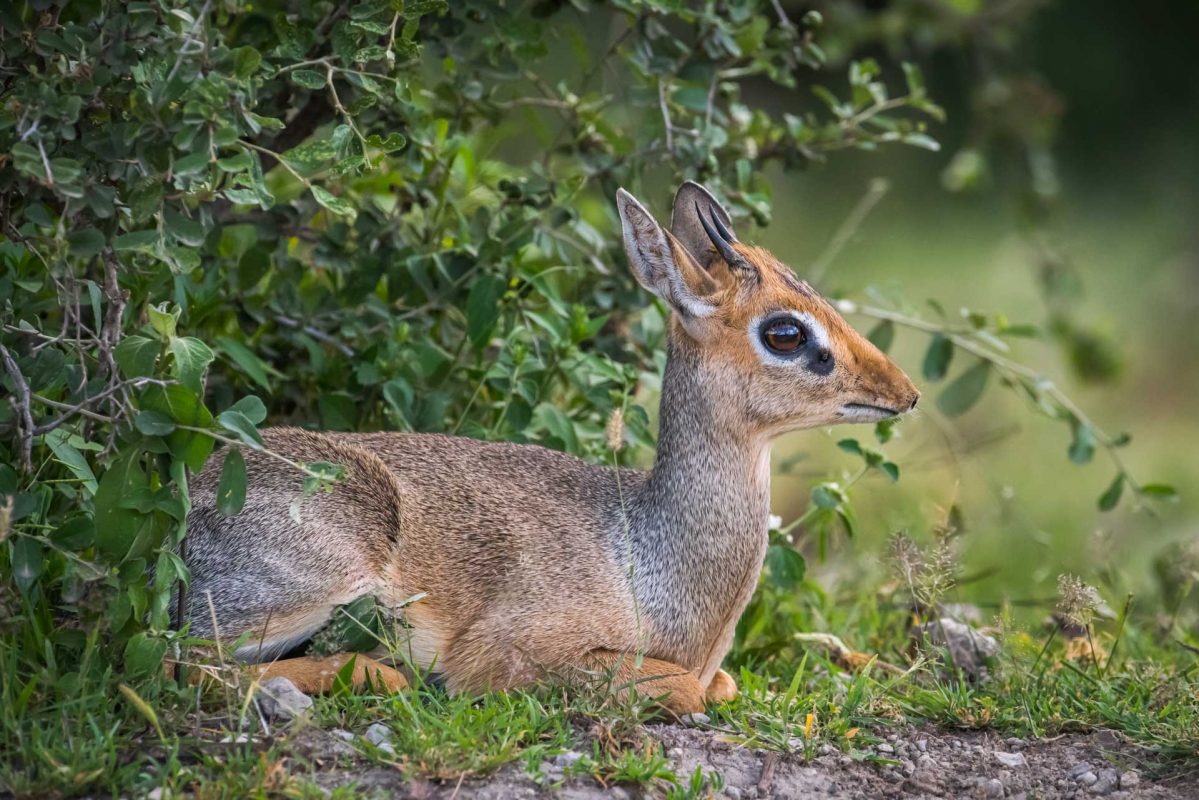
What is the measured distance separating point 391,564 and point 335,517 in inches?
9.5

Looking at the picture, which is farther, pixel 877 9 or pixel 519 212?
pixel 877 9

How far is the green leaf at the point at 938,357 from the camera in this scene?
6598 mm

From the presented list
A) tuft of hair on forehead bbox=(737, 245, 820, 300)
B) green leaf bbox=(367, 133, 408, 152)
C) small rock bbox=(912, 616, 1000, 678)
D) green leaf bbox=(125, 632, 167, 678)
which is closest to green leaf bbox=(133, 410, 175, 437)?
green leaf bbox=(125, 632, 167, 678)

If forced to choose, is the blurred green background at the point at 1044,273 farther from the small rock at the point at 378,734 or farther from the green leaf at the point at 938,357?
the small rock at the point at 378,734

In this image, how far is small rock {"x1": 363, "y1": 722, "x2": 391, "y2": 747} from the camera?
164 inches

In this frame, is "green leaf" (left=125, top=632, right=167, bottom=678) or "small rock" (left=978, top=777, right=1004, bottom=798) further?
"small rock" (left=978, top=777, right=1004, bottom=798)

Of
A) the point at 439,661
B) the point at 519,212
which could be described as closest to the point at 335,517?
the point at 439,661

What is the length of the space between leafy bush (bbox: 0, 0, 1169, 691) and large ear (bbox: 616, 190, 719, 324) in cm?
72

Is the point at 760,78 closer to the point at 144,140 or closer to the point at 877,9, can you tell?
the point at 877,9

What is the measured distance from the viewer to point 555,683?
468 cm

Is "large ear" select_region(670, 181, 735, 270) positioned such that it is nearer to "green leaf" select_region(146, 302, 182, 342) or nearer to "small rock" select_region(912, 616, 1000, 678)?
"small rock" select_region(912, 616, 1000, 678)

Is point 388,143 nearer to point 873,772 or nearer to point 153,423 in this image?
point 153,423

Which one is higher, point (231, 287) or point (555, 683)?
point (231, 287)

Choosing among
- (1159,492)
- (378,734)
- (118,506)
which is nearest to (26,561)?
(118,506)
